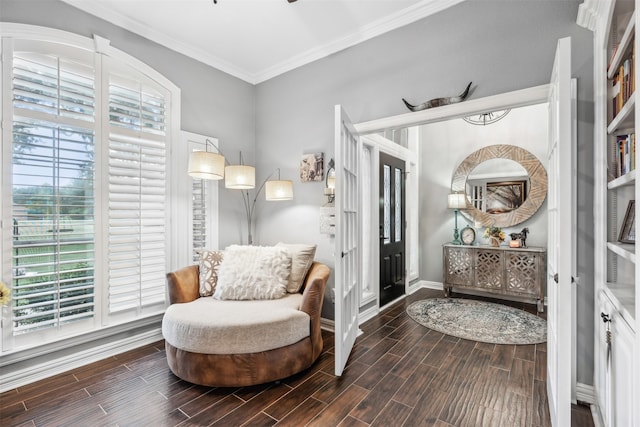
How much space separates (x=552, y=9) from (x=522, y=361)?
2.68m

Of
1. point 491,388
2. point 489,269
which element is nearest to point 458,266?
point 489,269

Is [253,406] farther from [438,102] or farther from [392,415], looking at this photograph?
[438,102]

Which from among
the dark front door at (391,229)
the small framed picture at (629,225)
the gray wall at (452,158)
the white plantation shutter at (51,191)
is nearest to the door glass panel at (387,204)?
the dark front door at (391,229)

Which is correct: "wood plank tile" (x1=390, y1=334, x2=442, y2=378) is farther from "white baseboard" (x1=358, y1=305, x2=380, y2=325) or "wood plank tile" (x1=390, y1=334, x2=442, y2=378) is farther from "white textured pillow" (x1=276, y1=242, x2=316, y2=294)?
"white textured pillow" (x1=276, y1=242, x2=316, y2=294)

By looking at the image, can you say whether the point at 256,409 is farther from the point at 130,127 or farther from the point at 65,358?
the point at 130,127

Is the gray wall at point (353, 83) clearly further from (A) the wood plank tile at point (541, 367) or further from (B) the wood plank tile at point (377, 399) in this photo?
(B) the wood plank tile at point (377, 399)

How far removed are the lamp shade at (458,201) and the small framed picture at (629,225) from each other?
2991 mm

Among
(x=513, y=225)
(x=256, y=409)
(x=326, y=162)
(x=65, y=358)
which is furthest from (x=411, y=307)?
(x=65, y=358)

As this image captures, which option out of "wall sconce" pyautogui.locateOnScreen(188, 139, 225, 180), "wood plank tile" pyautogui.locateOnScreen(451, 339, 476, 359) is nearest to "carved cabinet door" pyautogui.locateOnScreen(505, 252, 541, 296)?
"wood plank tile" pyautogui.locateOnScreen(451, 339, 476, 359)

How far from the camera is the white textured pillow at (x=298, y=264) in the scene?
284cm

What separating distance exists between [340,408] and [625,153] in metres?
2.17

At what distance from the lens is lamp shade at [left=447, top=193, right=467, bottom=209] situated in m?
4.59

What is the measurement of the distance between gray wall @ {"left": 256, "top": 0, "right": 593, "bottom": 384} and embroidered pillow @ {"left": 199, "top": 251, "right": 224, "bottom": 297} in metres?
0.97

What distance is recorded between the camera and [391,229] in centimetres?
422
